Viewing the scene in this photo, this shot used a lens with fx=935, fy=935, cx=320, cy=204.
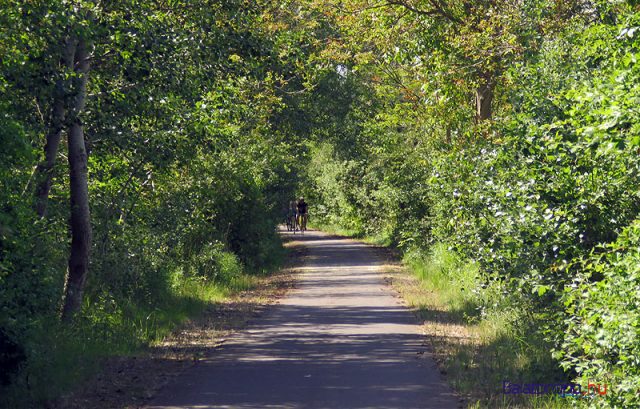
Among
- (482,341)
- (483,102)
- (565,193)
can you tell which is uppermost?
(483,102)

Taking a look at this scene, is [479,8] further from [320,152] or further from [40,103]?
[320,152]

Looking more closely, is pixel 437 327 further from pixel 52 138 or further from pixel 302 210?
pixel 302 210

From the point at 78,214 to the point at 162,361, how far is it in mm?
2508

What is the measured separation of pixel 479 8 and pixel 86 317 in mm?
9217

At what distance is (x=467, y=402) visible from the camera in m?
9.16

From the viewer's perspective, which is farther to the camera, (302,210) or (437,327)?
(302,210)

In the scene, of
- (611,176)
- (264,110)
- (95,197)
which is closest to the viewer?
(611,176)

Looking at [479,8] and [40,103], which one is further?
[479,8]

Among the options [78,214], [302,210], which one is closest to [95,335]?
[78,214]

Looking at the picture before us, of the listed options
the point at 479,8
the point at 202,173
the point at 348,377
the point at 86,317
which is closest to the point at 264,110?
the point at 202,173

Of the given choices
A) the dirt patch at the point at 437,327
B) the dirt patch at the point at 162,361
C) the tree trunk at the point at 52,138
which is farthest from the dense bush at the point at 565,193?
the tree trunk at the point at 52,138

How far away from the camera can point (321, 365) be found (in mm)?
11281

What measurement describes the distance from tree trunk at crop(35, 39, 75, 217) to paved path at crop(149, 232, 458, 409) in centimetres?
313

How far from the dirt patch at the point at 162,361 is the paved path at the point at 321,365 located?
0.26 meters
